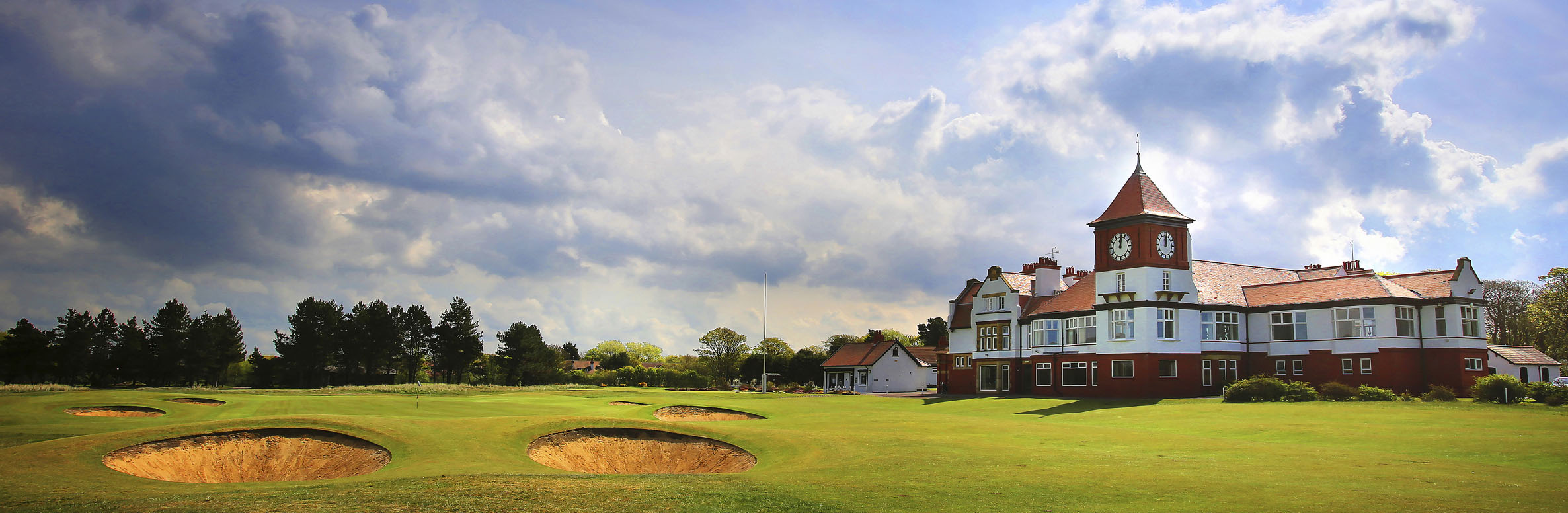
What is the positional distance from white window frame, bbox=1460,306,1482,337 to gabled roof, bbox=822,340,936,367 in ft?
136

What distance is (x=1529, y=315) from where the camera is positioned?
61219 millimetres

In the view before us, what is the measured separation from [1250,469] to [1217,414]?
18.2 metres

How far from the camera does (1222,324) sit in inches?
2024

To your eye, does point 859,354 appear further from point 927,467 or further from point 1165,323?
point 927,467

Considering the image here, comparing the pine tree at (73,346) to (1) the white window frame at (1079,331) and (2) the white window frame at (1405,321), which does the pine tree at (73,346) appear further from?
(2) the white window frame at (1405,321)

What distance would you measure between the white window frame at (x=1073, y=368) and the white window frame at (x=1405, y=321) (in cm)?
1591

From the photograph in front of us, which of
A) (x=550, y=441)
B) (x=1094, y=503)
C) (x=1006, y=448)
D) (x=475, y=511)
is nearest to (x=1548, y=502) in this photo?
(x=1094, y=503)

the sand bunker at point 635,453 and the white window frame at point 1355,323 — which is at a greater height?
the white window frame at point 1355,323

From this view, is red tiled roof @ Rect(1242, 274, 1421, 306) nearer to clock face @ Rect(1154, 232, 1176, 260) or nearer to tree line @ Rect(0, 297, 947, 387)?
clock face @ Rect(1154, 232, 1176, 260)

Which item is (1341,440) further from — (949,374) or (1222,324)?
(949,374)

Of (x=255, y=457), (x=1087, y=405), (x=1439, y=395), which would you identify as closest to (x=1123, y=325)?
(x=1087, y=405)

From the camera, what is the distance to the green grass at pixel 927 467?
44.3 feet

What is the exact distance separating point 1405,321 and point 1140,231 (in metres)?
13.8

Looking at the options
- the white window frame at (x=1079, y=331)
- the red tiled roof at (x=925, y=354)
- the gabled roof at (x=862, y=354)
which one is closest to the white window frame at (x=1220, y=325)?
the white window frame at (x=1079, y=331)
